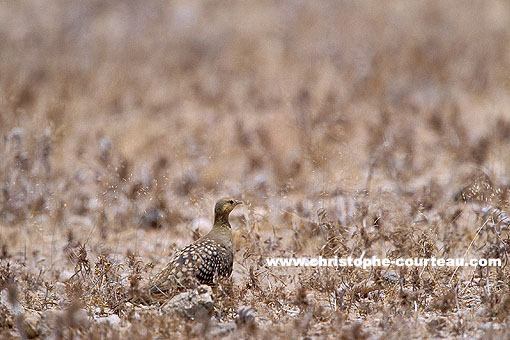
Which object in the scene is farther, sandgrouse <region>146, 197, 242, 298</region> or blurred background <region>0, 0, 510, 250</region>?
blurred background <region>0, 0, 510, 250</region>

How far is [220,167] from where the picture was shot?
7637 millimetres

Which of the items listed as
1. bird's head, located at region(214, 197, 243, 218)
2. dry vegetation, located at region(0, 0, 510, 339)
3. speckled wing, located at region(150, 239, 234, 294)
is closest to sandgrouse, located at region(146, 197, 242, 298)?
speckled wing, located at region(150, 239, 234, 294)

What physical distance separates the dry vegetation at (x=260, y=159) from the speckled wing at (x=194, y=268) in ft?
0.65

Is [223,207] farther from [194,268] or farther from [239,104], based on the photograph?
[239,104]

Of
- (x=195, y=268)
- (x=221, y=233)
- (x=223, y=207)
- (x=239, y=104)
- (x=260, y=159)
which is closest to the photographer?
(x=195, y=268)

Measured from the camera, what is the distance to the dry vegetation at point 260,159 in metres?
4.04

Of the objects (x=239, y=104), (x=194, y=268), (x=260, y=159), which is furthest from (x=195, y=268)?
(x=239, y=104)

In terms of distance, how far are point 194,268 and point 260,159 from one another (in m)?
3.74

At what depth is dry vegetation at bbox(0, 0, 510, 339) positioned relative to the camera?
4.04m

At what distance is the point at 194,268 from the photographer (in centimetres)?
405

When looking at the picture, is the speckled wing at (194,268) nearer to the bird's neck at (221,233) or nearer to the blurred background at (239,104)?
the bird's neck at (221,233)

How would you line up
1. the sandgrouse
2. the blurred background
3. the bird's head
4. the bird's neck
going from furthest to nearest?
1. the blurred background
2. the bird's head
3. the bird's neck
4. the sandgrouse

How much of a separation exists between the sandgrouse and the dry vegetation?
0.58ft

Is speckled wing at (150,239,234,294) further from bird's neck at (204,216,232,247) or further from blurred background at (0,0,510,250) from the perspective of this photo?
blurred background at (0,0,510,250)
